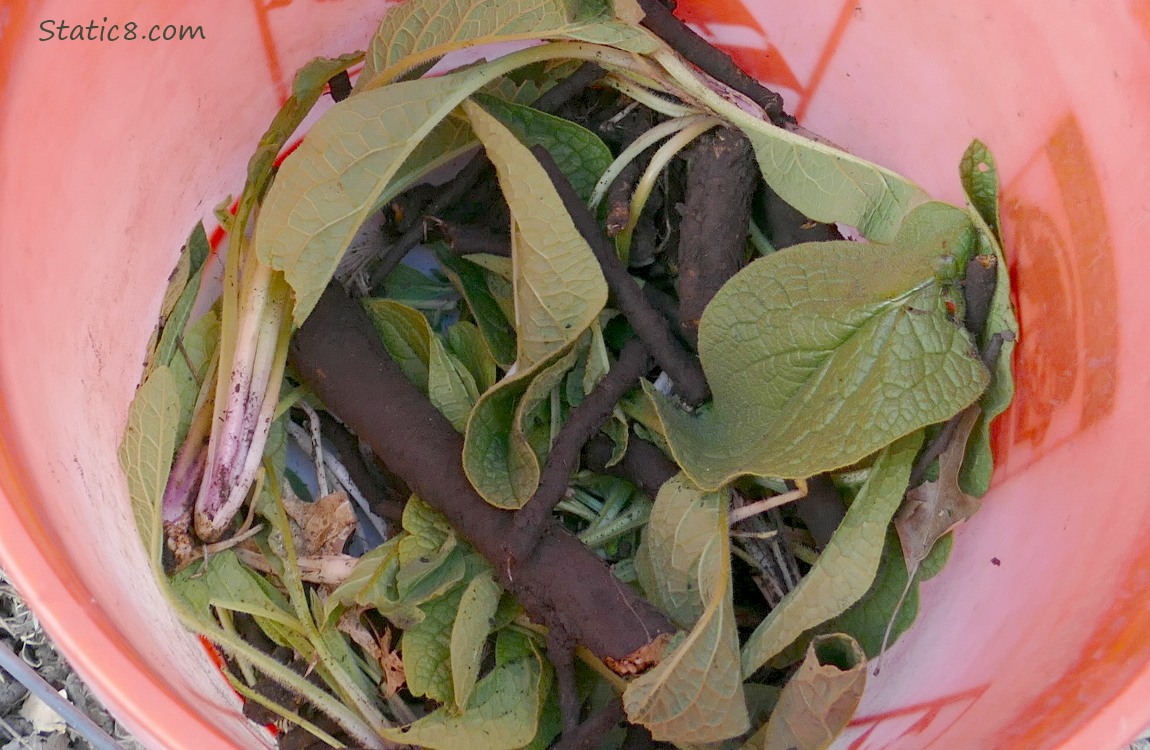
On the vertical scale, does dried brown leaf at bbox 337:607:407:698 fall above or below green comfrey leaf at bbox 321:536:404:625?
below

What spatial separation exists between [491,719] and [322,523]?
0.77 ft

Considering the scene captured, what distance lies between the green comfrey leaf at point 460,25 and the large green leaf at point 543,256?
0.06 m

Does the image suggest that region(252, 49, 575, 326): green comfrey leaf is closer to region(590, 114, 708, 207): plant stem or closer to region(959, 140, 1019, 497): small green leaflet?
region(590, 114, 708, 207): plant stem

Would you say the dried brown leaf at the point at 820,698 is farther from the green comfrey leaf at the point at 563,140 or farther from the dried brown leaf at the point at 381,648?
the green comfrey leaf at the point at 563,140

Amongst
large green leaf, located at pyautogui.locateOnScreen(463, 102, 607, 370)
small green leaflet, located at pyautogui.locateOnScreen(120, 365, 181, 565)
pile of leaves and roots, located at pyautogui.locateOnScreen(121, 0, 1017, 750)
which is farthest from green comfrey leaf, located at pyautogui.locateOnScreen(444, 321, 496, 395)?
small green leaflet, located at pyautogui.locateOnScreen(120, 365, 181, 565)

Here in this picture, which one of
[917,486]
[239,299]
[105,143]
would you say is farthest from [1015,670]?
[105,143]

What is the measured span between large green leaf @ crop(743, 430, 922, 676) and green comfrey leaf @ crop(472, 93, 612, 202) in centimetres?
35

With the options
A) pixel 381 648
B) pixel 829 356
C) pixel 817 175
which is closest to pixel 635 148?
pixel 817 175

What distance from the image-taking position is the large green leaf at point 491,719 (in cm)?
61

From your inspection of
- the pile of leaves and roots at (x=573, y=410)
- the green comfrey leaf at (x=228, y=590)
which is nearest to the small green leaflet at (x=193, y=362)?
the pile of leaves and roots at (x=573, y=410)

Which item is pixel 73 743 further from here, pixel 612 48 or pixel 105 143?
pixel 612 48

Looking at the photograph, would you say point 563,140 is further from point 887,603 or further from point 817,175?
point 887,603

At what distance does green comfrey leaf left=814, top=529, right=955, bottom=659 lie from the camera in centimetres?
62

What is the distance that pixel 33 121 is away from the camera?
56 centimetres
